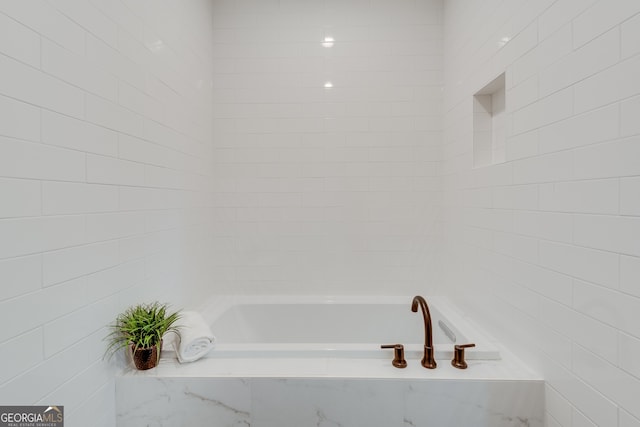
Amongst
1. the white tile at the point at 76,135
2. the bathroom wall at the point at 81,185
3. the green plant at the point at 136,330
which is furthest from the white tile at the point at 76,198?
the green plant at the point at 136,330

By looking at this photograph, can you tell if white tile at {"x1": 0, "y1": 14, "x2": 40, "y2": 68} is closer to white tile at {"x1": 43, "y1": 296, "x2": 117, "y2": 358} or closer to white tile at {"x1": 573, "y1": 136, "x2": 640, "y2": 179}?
white tile at {"x1": 43, "y1": 296, "x2": 117, "y2": 358}

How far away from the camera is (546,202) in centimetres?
120

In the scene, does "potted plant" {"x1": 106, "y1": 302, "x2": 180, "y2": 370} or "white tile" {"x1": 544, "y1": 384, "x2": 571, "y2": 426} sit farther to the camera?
"potted plant" {"x1": 106, "y1": 302, "x2": 180, "y2": 370}

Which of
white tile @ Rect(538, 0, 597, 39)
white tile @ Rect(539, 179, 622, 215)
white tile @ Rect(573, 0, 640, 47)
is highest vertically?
white tile @ Rect(538, 0, 597, 39)

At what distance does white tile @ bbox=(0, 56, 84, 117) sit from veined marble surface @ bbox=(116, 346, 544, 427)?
3.48ft

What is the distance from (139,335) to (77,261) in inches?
16.1

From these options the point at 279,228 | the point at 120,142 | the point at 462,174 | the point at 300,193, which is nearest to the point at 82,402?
the point at 120,142

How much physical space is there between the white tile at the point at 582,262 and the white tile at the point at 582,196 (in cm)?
13

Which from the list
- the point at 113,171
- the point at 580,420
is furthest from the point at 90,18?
the point at 580,420

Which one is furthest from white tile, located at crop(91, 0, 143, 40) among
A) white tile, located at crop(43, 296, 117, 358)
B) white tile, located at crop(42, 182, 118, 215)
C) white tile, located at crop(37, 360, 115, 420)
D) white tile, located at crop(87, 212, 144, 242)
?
white tile, located at crop(37, 360, 115, 420)

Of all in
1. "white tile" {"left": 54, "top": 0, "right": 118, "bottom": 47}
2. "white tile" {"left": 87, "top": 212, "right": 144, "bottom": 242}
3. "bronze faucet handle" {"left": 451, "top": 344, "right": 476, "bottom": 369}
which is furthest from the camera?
"bronze faucet handle" {"left": 451, "top": 344, "right": 476, "bottom": 369}

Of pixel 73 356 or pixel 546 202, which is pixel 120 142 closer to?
pixel 73 356

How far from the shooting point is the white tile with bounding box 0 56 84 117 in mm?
852

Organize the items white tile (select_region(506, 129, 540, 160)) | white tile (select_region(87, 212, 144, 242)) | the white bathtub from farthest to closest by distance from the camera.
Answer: the white bathtub → white tile (select_region(506, 129, 540, 160)) → white tile (select_region(87, 212, 144, 242))
